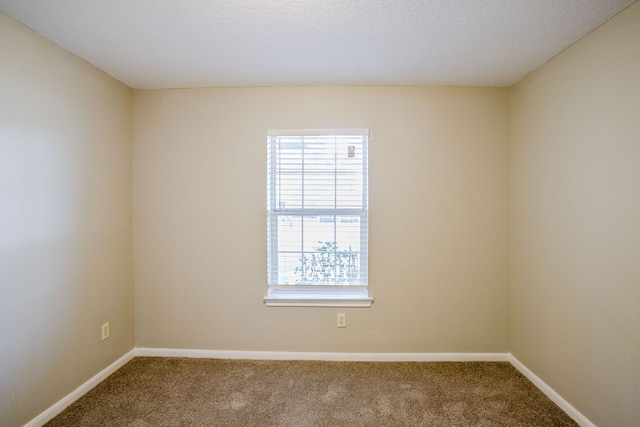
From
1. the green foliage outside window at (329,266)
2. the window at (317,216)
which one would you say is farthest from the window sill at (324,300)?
the green foliage outside window at (329,266)

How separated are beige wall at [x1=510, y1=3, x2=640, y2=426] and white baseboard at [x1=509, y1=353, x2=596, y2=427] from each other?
40 mm

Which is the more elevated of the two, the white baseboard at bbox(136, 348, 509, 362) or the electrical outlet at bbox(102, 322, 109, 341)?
the electrical outlet at bbox(102, 322, 109, 341)

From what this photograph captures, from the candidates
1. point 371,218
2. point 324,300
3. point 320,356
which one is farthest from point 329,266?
point 320,356

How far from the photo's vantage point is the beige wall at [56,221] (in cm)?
171

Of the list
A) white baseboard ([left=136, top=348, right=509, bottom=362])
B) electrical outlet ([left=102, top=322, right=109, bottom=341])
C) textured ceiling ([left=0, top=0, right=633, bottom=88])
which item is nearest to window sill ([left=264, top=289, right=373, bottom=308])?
white baseboard ([left=136, top=348, right=509, bottom=362])

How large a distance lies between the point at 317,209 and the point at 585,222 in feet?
6.10

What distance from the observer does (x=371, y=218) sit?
2.65 m

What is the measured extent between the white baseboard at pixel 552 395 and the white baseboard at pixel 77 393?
3354 millimetres

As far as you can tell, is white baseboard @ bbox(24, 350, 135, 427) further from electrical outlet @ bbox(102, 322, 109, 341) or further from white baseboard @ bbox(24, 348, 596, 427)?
electrical outlet @ bbox(102, 322, 109, 341)

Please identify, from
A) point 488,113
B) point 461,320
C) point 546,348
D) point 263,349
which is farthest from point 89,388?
point 488,113

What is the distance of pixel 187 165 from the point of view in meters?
2.69

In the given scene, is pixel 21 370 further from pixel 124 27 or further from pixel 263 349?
pixel 124 27

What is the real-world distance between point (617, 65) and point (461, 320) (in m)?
2.06

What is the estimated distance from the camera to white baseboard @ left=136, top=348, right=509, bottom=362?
2639mm
